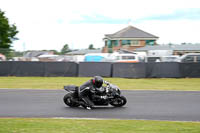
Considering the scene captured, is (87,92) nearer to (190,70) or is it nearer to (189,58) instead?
(190,70)

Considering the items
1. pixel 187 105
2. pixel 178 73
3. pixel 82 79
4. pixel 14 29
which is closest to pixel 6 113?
pixel 187 105

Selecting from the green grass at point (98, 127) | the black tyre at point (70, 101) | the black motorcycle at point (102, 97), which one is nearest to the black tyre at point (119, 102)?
the black motorcycle at point (102, 97)

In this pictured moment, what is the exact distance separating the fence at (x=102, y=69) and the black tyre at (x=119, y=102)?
39.2ft

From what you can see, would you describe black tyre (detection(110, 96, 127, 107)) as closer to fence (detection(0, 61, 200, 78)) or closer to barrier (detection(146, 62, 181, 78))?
fence (detection(0, 61, 200, 78))

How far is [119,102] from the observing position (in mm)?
10906

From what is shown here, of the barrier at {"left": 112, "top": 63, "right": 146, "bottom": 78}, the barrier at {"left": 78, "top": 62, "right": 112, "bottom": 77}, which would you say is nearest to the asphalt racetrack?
the barrier at {"left": 112, "top": 63, "right": 146, "bottom": 78}

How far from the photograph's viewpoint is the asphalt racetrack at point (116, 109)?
9453 millimetres

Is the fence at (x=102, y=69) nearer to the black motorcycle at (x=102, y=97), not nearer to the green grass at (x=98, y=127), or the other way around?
the black motorcycle at (x=102, y=97)

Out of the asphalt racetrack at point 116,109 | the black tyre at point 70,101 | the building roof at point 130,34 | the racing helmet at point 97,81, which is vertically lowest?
the asphalt racetrack at point 116,109

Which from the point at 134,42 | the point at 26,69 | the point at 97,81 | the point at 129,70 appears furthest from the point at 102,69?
the point at 134,42

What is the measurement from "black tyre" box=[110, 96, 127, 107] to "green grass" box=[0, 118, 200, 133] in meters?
2.63

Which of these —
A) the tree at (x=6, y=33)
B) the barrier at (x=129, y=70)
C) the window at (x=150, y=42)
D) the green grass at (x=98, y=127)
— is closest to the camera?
the green grass at (x=98, y=127)

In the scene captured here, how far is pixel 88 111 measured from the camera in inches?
401

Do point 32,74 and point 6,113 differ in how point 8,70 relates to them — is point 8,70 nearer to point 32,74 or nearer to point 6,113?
point 32,74
